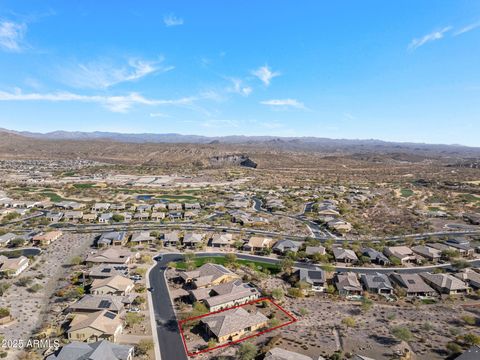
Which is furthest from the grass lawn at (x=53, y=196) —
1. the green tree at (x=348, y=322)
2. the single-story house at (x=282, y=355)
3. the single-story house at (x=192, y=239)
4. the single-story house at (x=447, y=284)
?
the single-story house at (x=447, y=284)

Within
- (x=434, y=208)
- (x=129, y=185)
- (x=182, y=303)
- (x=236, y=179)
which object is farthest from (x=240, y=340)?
(x=236, y=179)

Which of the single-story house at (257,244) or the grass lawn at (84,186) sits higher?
the grass lawn at (84,186)

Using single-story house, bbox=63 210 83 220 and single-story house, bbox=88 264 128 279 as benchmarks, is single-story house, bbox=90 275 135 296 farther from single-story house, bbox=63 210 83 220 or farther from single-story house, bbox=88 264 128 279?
single-story house, bbox=63 210 83 220

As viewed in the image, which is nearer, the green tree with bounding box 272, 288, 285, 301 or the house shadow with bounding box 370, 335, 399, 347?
the house shadow with bounding box 370, 335, 399, 347

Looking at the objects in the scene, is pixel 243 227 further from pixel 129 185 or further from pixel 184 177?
pixel 184 177

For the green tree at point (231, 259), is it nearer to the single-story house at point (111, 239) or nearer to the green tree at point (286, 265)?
the green tree at point (286, 265)

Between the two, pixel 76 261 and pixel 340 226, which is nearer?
pixel 76 261

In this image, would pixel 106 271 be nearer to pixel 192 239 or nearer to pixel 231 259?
pixel 192 239

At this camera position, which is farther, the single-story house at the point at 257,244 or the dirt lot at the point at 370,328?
the single-story house at the point at 257,244

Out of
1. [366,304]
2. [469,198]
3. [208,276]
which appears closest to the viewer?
[366,304]

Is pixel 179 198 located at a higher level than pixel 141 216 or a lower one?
lower

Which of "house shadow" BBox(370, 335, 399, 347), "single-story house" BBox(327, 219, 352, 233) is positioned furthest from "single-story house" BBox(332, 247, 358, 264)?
"house shadow" BBox(370, 335, 399, 347)

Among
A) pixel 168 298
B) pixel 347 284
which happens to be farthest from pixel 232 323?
pixel 347 284
